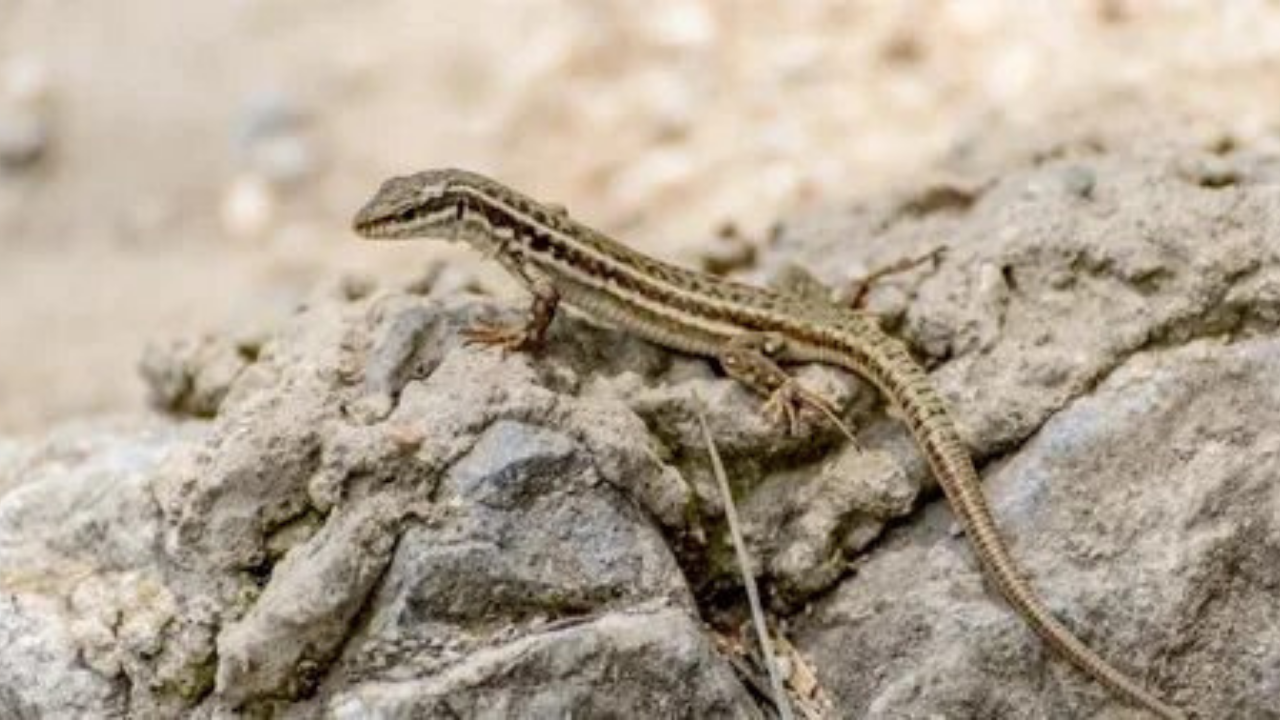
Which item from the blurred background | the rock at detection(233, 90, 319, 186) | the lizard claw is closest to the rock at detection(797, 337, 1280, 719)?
the lizard claw

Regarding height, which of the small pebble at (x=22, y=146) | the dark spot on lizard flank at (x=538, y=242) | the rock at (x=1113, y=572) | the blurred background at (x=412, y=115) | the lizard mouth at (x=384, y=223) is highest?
the small pebble at (x=22, y=146)

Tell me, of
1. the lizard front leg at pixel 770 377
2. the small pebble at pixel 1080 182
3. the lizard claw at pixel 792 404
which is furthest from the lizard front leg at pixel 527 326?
the small pebble at pixel 1080 182

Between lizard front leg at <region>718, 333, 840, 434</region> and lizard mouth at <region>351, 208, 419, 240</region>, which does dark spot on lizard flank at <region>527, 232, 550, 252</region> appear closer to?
lizard mouth at <region>351, 208, 419, 240</region>

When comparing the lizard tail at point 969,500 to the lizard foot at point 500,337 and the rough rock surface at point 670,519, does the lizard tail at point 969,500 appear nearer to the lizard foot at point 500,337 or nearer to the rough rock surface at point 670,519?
the rough rock surface at point 670,519

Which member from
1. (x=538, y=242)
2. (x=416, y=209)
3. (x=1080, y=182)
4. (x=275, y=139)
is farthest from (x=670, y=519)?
(x=275, y=139)

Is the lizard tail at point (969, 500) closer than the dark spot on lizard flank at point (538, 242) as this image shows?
Yes

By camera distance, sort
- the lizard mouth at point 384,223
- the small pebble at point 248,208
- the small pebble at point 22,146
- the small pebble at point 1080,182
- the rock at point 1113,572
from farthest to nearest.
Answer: the small pebble at point 22,146 < the small pebble at point 248,208 < the small pebble at point 1080,182 < the lizard mouth at point 384,223 < the rock at point 1113,572

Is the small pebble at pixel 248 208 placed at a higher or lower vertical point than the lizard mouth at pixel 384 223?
higher

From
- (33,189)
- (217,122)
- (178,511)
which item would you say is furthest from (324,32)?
(178,511)

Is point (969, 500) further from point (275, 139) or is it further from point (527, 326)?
point (275, 139)
